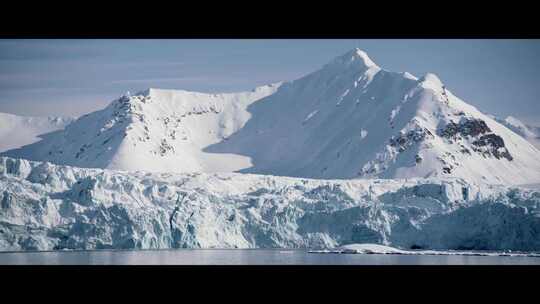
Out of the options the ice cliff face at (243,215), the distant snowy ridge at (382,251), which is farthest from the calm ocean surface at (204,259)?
the ice cliff face at (243,215)

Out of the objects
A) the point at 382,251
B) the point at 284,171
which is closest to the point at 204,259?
the point at 382,251

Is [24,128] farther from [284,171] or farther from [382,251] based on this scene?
[382,251]

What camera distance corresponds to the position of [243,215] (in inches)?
1946

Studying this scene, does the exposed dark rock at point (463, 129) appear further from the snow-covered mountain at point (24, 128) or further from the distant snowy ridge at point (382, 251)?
the snow-covered mountain at point (24, 128)

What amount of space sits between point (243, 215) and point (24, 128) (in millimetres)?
47507

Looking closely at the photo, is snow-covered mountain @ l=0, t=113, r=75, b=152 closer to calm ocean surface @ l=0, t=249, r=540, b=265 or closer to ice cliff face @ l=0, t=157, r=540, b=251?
ice cliff face @ l=0, t=157, r=540, b=251

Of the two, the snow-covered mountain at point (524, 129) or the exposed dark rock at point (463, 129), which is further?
A: the snow-covered mountain at point (524, 129)

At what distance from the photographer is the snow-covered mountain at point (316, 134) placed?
7831 cm

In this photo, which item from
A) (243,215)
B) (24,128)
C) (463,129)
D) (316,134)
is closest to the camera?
(243,215)

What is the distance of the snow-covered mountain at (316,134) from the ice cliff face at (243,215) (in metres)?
23.2

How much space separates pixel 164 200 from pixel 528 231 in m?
18.6

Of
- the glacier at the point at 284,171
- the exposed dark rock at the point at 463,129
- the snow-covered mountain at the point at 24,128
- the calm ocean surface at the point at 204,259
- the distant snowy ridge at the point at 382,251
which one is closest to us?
the calm ocean surface at the point at 204,259

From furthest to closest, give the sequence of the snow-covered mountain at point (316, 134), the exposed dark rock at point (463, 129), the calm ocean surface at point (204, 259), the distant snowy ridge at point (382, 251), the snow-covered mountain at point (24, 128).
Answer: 1. the snow-covered mountain at point (24, 128)
2. the exposed dark rock at point (463, 129)
3. the snow-covered mountain at point (316, 134)
4. the distant snowy ridge at point (382, 251)
5. the calm ocean surface at point (204, 259)
